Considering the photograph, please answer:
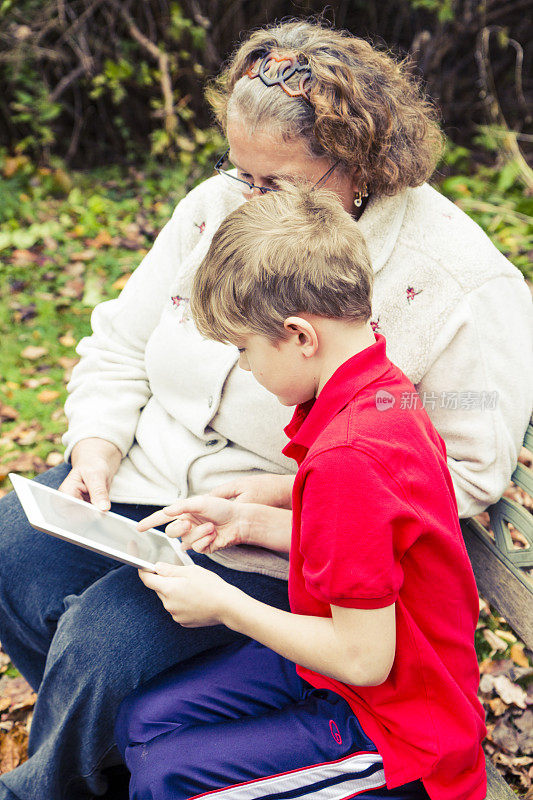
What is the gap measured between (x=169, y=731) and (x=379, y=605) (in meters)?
0.65

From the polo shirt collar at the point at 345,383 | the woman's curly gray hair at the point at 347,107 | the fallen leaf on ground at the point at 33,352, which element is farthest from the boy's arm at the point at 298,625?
the fallen leaf on ground at the point at 33,352

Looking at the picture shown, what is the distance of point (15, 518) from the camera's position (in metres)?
2.14

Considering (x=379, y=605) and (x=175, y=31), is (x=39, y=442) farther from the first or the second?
(x=175, y=31)

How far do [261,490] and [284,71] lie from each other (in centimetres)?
107

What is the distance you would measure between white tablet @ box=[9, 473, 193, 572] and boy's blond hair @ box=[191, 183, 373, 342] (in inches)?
23.1

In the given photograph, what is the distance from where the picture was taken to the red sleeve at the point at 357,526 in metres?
1.25

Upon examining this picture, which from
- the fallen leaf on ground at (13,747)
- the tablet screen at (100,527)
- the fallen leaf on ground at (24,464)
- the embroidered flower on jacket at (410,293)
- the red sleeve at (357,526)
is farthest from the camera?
the fallen leaf on ground at (24,464)

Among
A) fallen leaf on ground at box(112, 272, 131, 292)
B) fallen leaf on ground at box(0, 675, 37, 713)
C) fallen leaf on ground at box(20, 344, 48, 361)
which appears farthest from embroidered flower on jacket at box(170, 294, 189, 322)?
fallen leaf on ground at box(112, 272, 131, 292)

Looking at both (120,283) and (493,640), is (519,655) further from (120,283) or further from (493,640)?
(120,283)

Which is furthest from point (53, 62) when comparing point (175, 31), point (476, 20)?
point (476, 20)

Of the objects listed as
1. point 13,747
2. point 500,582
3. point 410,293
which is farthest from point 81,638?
point 410,293

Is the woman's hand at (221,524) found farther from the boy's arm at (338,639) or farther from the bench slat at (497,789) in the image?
the bench slat at (497,789)

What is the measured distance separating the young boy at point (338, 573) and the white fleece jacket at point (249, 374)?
1.11ft

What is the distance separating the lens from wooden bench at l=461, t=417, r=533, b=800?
1824 millimetres
